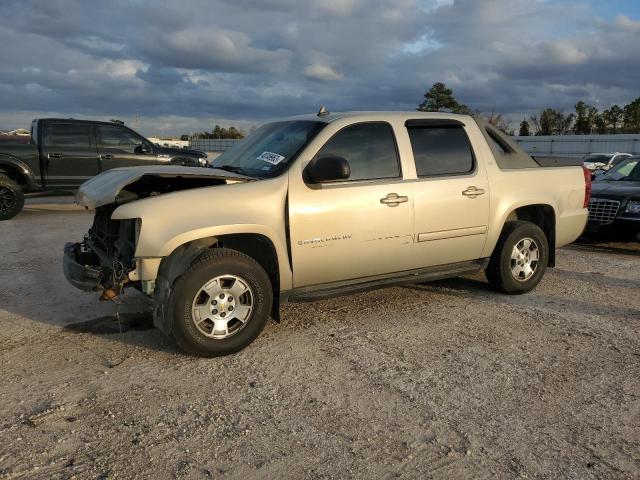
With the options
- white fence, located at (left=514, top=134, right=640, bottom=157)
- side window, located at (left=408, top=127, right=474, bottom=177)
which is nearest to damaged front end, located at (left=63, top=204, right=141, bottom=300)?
side window, located at (left=408, top=127, right=474, bottom=177)

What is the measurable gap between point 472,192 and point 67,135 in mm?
9168

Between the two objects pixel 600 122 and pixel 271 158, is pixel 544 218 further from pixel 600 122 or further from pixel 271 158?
pixel 600 122

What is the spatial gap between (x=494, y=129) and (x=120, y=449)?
4.64 metres

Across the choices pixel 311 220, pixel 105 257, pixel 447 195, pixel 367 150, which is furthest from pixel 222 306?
pixel 447 195

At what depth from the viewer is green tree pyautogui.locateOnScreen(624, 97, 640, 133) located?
2179 inches

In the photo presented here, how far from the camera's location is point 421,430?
10.3 feet

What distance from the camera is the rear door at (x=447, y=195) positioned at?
5.01 m

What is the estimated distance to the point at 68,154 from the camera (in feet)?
37.1

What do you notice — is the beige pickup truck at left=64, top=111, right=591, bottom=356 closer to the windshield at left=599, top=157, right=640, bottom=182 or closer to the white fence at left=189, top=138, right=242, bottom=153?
the windshield at left=599, top=157, right=640, bottom=182

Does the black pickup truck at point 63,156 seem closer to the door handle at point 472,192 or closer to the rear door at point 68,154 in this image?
the rear door at point 68,154

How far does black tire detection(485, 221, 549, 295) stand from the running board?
15 cm

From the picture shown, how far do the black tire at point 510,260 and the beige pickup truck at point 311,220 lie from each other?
0.5 inches

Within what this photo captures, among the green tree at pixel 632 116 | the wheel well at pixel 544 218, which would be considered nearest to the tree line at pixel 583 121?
the green tree at pixel 632 116

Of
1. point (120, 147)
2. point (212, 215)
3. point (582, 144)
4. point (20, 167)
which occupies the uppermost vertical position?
point (120, 147)
